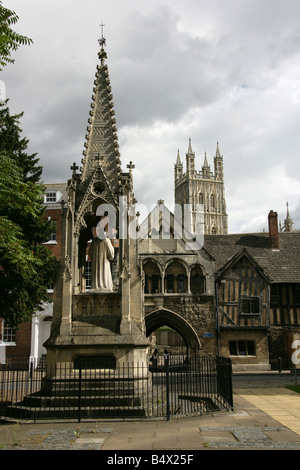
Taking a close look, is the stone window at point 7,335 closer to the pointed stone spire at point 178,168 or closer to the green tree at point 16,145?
the green tree at point 16,145

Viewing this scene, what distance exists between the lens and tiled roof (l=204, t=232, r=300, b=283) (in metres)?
30.7

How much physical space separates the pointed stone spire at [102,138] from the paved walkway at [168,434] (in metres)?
6.26

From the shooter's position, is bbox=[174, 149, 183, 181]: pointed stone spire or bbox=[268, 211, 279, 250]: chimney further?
bbox=[174, 149, 183, 181]: pointed stone spire

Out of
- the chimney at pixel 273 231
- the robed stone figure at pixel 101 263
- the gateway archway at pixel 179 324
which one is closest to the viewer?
the robed stone figure at pixel 101 263

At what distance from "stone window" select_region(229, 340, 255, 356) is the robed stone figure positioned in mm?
18786

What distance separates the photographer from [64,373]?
10.4 m

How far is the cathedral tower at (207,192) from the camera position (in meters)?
99.8

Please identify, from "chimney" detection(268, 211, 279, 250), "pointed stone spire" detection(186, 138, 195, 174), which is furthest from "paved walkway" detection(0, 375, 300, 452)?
"pointed stone spire" detection(186, 138, 195, 174)

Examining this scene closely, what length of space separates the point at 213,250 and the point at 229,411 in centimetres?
2327

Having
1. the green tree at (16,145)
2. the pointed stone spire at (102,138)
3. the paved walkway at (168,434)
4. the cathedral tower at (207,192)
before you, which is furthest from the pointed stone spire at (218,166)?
the paved walkway at (168,434)

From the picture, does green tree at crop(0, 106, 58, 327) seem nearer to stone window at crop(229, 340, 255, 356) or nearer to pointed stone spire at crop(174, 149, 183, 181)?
stone window at crop(229, 340, 255, 356)
